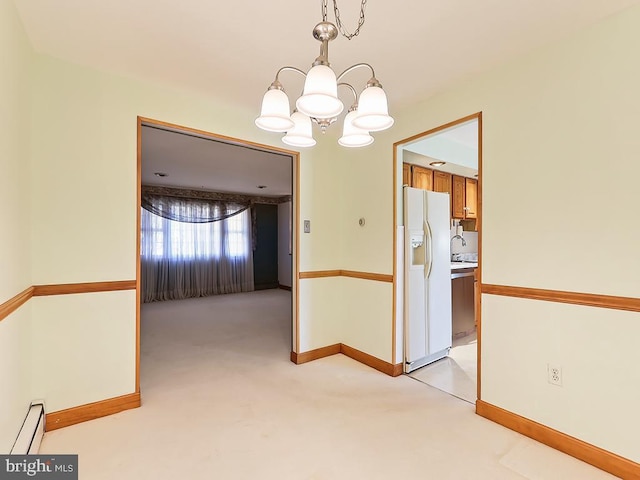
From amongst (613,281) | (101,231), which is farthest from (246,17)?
(613,281)

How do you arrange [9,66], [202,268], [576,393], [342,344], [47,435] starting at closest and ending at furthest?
1. [9,66]
2. [576,393]
3. [47,435]
4. [342,344]
5. [202,268]

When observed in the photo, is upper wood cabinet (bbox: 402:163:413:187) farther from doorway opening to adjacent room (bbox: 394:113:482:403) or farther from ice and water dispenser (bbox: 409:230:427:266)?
ice and water dispenser (bbox: 409:230:427:266)

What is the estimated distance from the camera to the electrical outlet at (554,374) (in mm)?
1870

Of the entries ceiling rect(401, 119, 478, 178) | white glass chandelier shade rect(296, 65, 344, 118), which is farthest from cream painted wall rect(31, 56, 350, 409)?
ceiling rect(401, 119, 478, 178)

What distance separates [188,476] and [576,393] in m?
2.21

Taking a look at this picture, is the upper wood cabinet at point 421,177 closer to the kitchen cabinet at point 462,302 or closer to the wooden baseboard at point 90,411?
the kitchen cabinet at point 462,302

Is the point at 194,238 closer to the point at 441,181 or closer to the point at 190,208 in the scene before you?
the point at 190,208

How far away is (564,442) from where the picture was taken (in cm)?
183

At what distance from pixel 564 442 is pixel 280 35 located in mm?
2920

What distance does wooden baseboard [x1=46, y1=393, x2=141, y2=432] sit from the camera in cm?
205

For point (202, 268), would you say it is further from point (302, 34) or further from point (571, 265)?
point (571, 265)

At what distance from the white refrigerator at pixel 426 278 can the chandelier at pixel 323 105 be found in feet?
5.36

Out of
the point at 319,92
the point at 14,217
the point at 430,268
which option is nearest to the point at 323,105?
the point at 319,92

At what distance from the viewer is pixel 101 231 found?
2.24m
